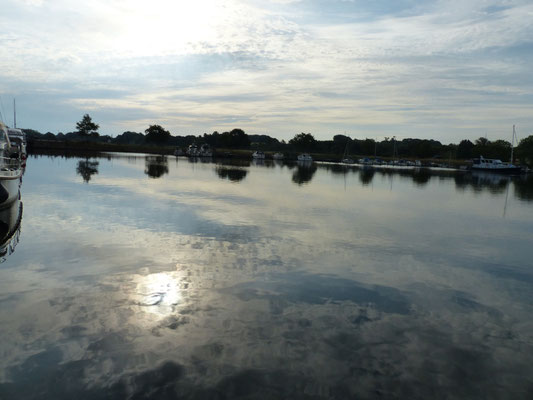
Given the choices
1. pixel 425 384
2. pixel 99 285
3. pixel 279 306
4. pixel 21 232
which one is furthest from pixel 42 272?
pixel 425 384

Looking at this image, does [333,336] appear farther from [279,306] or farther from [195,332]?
[195,332]

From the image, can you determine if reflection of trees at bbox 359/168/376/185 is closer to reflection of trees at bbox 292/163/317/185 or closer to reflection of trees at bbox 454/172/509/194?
reflection of trees at bbox 292/163/317/185

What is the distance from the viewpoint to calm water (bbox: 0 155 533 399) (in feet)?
25.6

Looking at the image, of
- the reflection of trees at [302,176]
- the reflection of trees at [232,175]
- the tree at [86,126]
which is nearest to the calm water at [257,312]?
the reflection of trees at [232,175]

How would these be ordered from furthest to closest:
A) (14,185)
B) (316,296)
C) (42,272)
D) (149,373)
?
(14,185)
(42,272)
(316,296)
(149,373)

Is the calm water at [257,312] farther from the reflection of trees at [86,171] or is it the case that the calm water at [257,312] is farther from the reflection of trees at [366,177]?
the reflection of trees at [366,177]

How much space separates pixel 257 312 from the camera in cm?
1102

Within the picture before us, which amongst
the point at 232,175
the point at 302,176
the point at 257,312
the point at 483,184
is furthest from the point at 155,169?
the point at 257,312

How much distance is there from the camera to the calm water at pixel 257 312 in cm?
782

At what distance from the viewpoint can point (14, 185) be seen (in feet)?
84.3

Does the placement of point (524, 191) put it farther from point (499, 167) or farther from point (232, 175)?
point (499, 167)

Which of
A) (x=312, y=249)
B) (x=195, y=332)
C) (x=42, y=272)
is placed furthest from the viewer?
(x=312, y=249)

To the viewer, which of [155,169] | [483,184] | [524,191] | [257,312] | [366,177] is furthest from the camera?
[366,177]

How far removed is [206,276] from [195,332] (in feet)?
13.9
